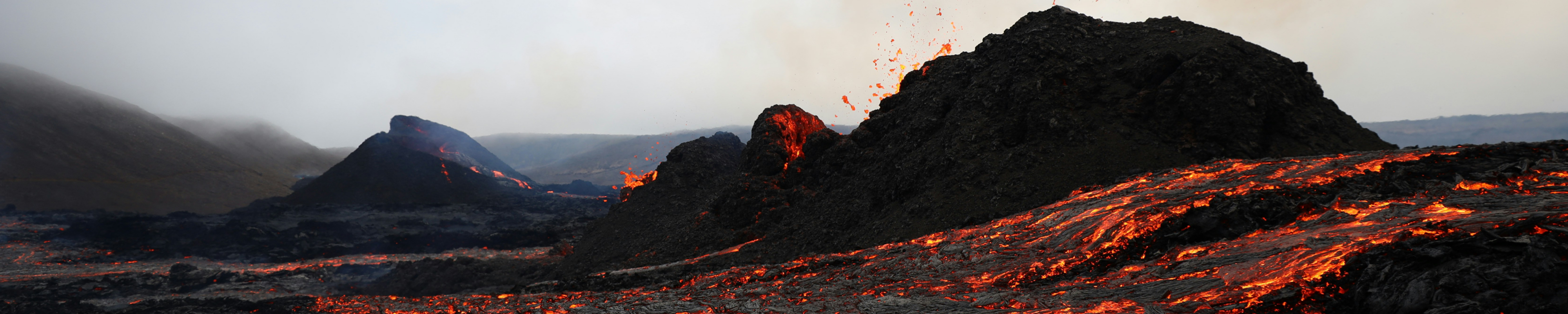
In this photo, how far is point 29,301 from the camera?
16875mm

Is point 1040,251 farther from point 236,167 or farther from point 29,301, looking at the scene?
point 236,167

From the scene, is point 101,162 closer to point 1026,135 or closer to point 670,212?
point 670,212

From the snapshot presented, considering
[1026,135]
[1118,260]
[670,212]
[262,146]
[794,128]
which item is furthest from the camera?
[262,146]

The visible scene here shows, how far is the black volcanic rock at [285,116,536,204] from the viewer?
4431cm

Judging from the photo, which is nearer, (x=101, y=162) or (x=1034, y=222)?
(x=1034, y=222)

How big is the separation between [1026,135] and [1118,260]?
6278 millimetres

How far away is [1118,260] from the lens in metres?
6.56

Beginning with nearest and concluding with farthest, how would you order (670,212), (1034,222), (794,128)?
(1034,222) → (670,212) → (794,128)

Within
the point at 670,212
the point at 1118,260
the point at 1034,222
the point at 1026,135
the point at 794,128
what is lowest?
the point at 670,212

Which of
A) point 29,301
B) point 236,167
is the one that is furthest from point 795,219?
point 236,167

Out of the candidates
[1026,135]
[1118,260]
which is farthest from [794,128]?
[1118,260]

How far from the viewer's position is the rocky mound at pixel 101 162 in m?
42.4

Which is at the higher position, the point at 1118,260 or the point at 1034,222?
the point at 1034,222

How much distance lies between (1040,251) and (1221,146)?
6684mm
